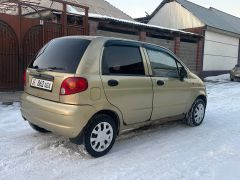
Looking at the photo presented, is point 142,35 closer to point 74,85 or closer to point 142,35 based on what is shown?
point 142,35

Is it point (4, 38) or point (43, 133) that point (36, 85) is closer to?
point (43, 133)

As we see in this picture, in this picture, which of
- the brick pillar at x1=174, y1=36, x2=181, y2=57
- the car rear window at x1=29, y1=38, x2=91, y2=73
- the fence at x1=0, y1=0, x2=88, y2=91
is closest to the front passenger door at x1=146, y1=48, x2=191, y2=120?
the car rear window at x1=29, y1=38, x2=91, y2=73

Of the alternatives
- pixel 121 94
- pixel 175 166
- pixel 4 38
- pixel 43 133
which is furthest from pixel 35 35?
pixel 175 166

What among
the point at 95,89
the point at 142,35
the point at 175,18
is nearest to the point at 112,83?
the point at 95,89

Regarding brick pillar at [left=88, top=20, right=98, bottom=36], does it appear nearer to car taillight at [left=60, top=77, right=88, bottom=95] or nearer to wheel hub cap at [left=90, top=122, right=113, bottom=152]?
wheel hub cap at [left=90, top=122, right=113, bottom=152]

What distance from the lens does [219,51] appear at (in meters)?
21.9

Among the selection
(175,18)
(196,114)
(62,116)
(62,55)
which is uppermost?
(175,18)

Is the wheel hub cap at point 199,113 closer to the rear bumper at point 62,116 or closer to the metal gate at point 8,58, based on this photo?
the rear bumper at point 62,116

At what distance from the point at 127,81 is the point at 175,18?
739 inches

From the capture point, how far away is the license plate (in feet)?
13.8

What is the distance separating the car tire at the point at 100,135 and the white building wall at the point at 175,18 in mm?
17268

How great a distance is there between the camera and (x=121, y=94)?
14.7 ft

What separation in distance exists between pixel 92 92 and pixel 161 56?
5.88 feet

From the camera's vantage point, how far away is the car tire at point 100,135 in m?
4.17
